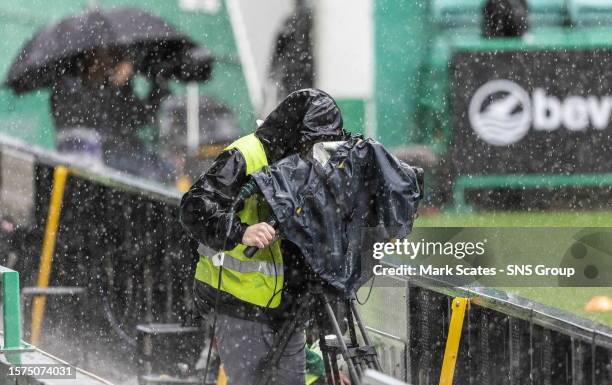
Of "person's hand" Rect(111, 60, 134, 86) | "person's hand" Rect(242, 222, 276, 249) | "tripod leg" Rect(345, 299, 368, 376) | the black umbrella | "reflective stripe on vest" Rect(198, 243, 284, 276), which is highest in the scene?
the black umbrella

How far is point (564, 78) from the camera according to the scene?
12484mm

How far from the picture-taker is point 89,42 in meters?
12.2

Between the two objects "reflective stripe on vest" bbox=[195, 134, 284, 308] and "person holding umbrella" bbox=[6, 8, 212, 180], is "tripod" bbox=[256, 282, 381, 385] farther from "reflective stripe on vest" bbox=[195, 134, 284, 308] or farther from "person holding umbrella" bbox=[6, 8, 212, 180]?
"person holding umbrella" bbox=[6, 8, 212, 180]

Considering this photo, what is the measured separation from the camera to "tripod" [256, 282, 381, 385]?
436cm

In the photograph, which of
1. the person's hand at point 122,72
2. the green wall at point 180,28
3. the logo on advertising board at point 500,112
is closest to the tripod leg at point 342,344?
the logo on advertising board at point 500,112

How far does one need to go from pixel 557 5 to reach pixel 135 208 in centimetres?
694

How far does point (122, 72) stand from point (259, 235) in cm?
875

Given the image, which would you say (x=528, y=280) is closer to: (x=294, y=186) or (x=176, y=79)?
(x=176, y=79)

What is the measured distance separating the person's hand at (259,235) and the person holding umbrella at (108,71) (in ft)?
23.6

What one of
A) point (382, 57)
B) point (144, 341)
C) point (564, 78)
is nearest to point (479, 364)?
point (144, 341)

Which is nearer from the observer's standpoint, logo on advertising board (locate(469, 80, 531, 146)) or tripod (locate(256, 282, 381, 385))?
tripod (locate(256, 282, 381, 385))

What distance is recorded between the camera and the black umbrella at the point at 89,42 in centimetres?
1193

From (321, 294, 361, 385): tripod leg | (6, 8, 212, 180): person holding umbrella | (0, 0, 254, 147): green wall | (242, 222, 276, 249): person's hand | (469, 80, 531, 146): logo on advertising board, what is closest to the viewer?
(242, 222, 276, 249): person's hand

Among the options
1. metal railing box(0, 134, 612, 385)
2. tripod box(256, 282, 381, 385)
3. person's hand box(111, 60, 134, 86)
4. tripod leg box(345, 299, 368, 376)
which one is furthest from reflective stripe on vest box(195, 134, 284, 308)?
person's hand box(111, 60, 134, 86)
